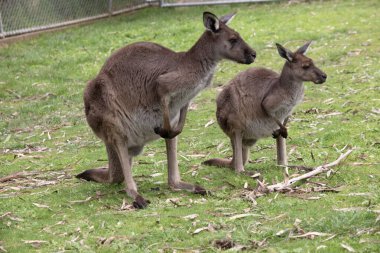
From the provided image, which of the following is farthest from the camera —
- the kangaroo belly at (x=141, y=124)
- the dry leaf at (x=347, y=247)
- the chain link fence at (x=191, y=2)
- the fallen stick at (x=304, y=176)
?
the chain link fence at (x=191, y=2)

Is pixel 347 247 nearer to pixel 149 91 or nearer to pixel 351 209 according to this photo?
pixel 351 209

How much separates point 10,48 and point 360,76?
698 centimetres

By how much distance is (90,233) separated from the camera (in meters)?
5.01

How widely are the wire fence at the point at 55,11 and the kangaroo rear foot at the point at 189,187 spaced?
905cm

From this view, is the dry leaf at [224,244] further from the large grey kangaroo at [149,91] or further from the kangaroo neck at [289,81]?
the kangaroo neck at [289,81]

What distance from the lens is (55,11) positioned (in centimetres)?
1566

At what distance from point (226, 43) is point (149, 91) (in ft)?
2.32

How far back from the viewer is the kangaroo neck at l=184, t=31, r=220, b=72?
19.5 feet

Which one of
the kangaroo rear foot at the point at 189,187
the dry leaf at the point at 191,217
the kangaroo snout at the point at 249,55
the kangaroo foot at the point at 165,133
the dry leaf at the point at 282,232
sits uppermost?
the kangaroo snout at the point at 249,55

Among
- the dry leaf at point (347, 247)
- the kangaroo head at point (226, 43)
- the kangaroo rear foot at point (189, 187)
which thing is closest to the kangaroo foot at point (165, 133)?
the kangaroo rear foot at point (189, 187)

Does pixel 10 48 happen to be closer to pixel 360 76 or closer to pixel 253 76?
pixel 360 76

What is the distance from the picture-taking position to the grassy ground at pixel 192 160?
476 centimetres

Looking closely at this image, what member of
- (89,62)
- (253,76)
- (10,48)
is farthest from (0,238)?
(10,48)

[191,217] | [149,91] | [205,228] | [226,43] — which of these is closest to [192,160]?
[149,91]
